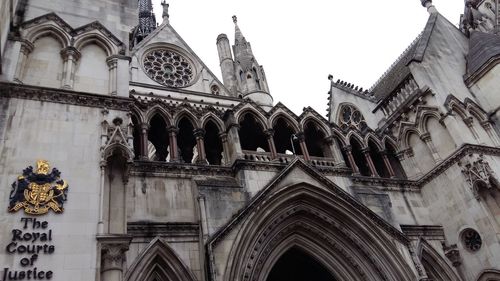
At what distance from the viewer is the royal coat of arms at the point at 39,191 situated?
8758mm

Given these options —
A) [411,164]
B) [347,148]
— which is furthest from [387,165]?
[347,148]

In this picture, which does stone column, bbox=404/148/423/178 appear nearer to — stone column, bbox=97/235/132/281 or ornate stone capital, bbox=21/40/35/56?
stone column, bbox=97/235/132/281

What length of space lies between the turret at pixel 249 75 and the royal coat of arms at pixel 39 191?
1644cm

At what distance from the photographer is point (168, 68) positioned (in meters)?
25.3

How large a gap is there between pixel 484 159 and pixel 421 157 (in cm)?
268

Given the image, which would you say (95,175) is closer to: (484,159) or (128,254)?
(128,254)

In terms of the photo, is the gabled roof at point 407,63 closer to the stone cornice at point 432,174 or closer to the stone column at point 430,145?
the stone column at point 430,145

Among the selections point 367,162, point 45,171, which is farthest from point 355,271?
point 45,171

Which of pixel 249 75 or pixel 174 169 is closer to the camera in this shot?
pixel 174 169

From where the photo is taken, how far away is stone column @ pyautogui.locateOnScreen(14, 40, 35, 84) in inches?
417

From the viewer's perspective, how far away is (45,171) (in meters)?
9.35

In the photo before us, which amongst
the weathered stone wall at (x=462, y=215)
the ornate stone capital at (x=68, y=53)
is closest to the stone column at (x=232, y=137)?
the ornate stone capital at (x=68, y=53)

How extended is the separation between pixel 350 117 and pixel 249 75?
709 cm

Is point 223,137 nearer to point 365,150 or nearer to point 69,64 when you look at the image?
point 69,64
